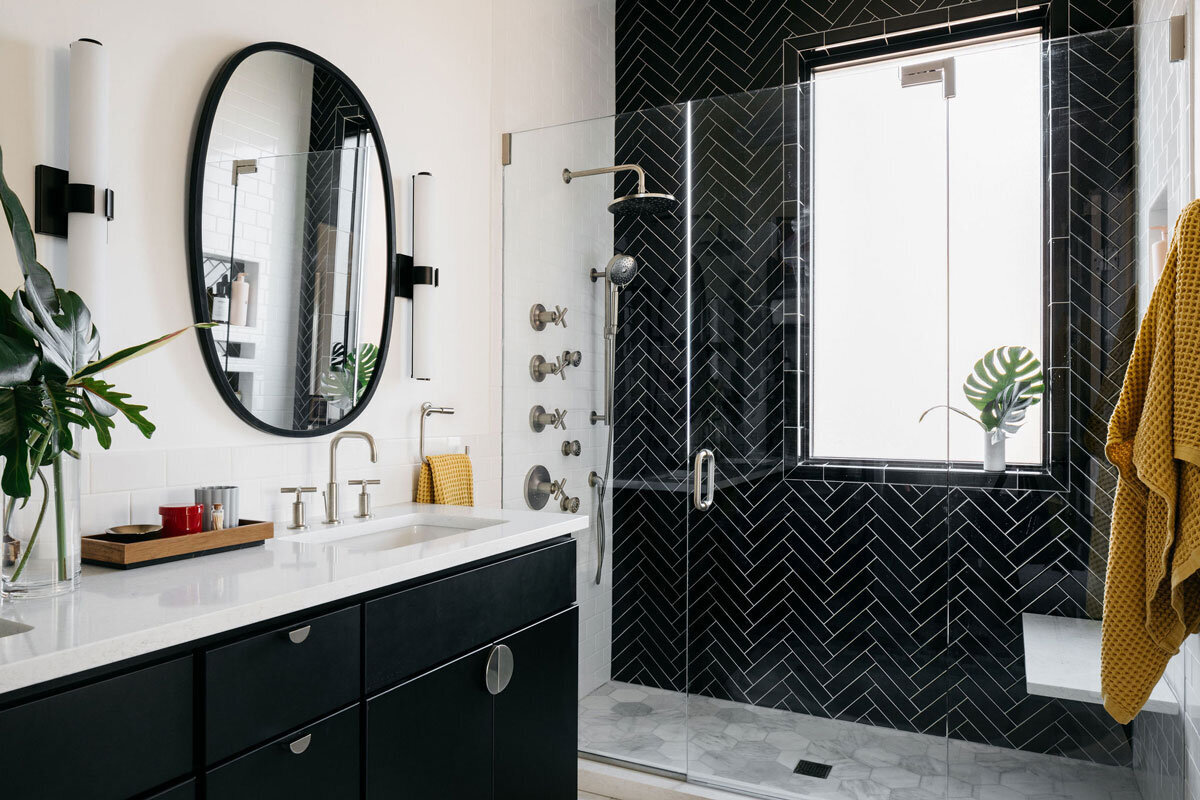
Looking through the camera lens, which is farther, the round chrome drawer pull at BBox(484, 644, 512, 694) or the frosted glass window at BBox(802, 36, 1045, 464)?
the frosted glass window at BBox(802, 36, 1045, 464)

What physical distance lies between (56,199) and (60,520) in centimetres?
62

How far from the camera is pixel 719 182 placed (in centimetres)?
244

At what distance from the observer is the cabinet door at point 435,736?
1.42 metres

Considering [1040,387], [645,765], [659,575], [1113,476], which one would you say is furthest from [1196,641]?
[645,765]

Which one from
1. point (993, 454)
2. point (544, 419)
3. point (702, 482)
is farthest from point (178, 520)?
point (993, 454)

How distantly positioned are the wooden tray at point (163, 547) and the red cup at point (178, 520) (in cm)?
4

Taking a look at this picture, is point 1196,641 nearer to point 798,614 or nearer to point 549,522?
point 798,614

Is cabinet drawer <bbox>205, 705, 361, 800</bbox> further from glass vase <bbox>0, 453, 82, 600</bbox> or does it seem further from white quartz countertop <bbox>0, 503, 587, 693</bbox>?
glass vase <bbox>0, 453, 82, 600</bbox>

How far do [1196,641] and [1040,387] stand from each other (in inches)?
26.0

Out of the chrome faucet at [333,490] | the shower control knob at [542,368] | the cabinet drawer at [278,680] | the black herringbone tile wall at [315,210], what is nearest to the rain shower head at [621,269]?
the shower control knob at [542,368]

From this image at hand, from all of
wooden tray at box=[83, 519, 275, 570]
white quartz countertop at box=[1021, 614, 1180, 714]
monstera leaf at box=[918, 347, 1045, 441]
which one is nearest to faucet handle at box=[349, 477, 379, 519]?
wooden tray at box=[83, 519, 275, 570]

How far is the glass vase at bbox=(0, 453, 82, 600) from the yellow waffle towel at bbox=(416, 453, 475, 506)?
114cm

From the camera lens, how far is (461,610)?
162 centimetres

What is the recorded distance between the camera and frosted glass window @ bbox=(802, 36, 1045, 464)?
2074 millimetres
